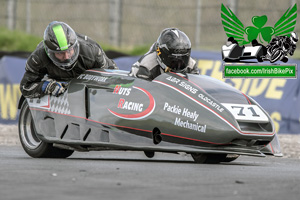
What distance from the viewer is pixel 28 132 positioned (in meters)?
10.6

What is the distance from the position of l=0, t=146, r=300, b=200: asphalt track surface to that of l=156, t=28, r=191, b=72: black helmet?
1.22 metres

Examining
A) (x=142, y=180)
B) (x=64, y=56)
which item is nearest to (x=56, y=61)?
(x=64, y=56)

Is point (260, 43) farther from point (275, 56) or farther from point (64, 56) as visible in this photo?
point (64, 56)

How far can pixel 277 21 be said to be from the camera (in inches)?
627

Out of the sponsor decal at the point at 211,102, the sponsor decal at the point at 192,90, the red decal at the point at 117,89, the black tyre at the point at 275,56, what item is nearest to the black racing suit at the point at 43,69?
the red decal at the point at 117,89

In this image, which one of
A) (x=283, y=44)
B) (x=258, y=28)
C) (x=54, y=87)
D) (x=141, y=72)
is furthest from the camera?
(x=258, y=28)

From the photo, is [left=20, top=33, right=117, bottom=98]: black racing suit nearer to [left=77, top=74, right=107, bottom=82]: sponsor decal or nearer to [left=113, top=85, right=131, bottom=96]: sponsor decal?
[left=77, top=74, right=107, bottom=82]: sponsor decal

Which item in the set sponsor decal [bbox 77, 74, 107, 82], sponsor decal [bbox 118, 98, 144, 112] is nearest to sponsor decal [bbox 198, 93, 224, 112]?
sponsor decal [bbox 118, 98, 144, 112]

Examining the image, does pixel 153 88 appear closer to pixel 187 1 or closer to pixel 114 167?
pixel 114 167

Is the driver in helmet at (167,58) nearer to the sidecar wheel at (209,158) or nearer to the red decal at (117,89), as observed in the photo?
the red decal at (117,89)

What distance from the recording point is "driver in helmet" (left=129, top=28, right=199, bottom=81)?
9594 mm

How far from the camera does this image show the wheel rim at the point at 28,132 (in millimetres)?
10491

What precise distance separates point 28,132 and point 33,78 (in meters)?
0.83

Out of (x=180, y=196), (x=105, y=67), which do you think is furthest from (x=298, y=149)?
(x=180, y=196)
